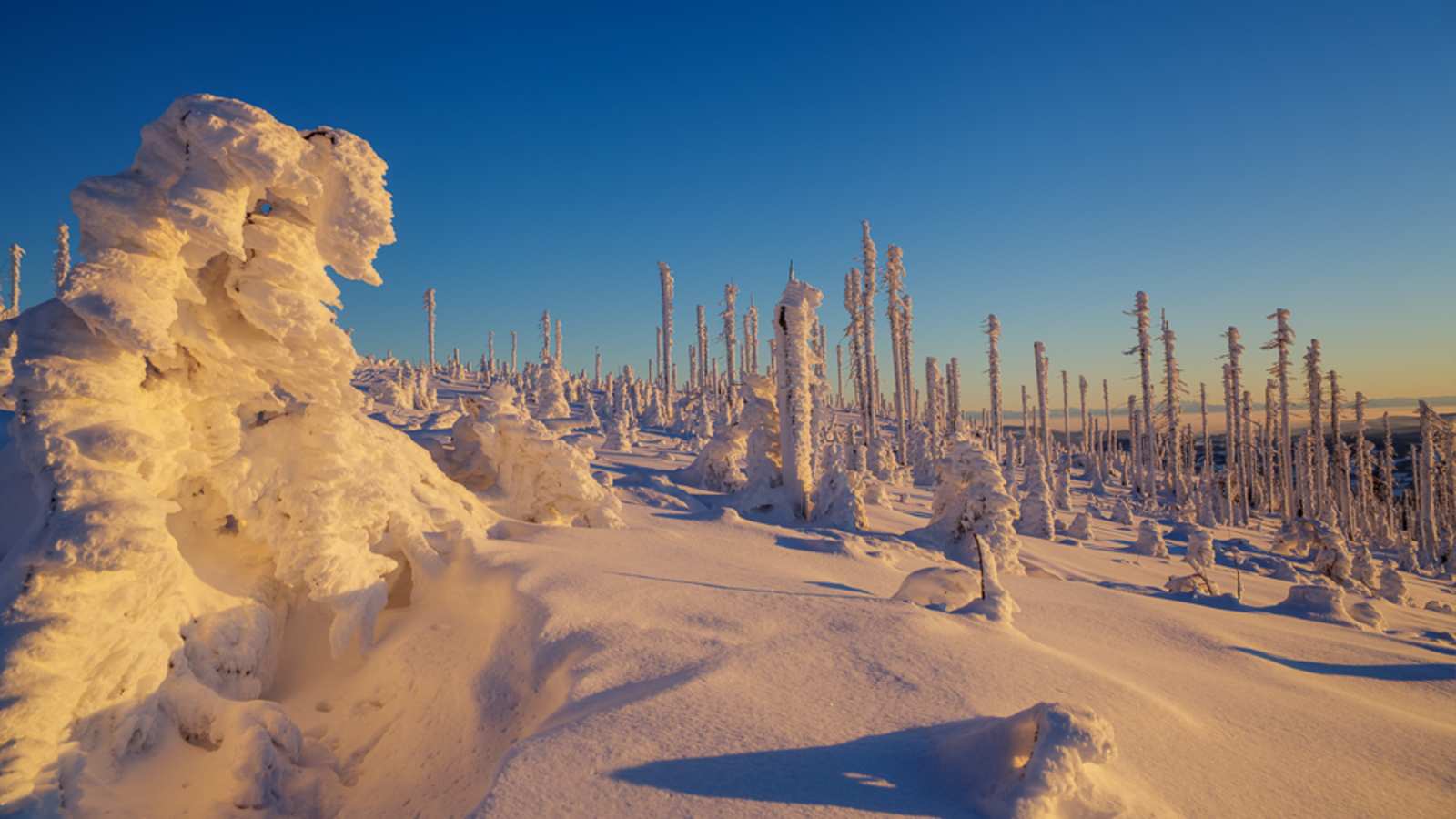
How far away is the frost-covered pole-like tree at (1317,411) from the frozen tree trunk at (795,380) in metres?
36.5

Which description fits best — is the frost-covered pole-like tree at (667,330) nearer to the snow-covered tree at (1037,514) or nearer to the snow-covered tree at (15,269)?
the snow-covered tree at (1037,514)

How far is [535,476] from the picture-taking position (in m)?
11.1

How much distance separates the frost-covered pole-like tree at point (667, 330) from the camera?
45219 millimetres

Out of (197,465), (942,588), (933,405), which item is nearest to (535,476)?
(197,465)

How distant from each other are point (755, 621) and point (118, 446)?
500 centimetres

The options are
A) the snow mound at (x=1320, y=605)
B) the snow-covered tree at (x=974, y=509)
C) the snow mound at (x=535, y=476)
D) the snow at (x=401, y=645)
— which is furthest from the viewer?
the snow-covered tree at (x=974, y=509)

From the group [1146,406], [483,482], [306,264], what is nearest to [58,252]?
[483,482]

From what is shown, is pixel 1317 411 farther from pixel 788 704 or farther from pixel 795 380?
pixel 788 704

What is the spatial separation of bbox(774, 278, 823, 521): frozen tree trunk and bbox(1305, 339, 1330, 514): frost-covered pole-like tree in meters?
36.5

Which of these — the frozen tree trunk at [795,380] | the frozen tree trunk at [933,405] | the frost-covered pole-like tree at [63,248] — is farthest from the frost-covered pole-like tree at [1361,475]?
the frost-covered pole-like tree at [63,248]

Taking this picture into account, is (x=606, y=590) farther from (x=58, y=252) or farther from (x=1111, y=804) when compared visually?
(x=58, y=252)

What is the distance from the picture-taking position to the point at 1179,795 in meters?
3.44

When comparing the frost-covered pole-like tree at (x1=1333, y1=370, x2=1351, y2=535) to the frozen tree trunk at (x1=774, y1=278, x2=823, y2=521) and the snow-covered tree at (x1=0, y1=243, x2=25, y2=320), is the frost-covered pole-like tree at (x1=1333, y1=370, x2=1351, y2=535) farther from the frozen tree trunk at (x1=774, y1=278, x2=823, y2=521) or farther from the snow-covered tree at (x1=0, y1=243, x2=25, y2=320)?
the snow-covered tree at (x1=0, y1=243, x2=25, y2=320)

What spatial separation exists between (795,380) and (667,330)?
30.3 metres
